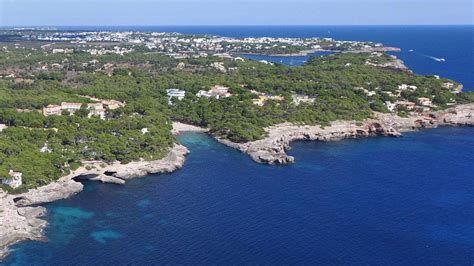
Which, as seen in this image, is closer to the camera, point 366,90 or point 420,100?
point 420,100

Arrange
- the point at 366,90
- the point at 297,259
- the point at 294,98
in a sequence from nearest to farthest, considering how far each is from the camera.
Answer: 1. the point at 297,259
2. the point at 294,98
3. the point at 366,90

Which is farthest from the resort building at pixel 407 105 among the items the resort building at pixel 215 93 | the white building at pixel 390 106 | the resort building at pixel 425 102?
the resort building at pixel 215 93

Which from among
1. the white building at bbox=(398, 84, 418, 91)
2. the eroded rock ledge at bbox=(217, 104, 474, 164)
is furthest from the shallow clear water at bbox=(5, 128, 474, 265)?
the white building at bbox=(398, 84, 418, 91)

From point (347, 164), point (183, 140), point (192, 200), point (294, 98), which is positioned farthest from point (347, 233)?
point (294, 98)

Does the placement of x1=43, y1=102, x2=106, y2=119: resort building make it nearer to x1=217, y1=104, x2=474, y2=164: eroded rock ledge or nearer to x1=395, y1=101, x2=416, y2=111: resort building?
x1=217, y1=104, x2=474, y2=164: eroded rock ledge

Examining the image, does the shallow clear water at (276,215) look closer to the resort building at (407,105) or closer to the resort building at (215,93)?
the resort building at (407,105)

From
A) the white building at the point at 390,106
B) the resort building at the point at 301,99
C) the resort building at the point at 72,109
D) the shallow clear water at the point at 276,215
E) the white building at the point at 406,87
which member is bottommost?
the shallow clear water at the point at 276,215

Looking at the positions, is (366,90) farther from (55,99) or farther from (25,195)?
(25,195)

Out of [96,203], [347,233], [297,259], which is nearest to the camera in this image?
[297,259]
